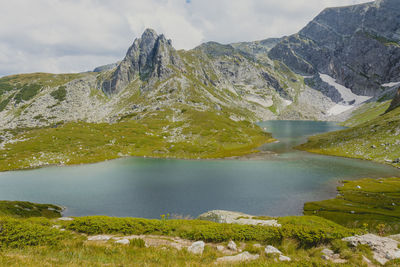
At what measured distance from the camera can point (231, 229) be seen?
731 inches

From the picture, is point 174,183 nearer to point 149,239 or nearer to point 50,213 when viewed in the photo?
point 50,213

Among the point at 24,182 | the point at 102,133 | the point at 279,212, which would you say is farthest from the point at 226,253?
the point at 102,133

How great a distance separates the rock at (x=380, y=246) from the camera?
13539 mm

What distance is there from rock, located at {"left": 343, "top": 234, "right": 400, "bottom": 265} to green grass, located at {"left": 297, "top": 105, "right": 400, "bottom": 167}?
10702 cm

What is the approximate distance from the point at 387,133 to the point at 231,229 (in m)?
140

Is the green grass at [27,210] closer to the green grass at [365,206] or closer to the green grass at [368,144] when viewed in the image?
the green grass at [365,206]

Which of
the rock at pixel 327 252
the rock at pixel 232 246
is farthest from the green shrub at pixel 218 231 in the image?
the rock at pixel 327 252

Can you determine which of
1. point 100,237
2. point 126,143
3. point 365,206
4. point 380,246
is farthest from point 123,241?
point 126,143

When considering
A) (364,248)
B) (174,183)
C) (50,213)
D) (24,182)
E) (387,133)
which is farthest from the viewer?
(387,133)

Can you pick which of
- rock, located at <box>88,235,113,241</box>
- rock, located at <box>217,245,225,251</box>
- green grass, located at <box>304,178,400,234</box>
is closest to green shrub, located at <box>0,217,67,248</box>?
rock, located at <box>88,235,113,241</box>

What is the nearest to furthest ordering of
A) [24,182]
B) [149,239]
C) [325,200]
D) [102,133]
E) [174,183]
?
[149,239]
[325,200]
[174,183]
[24,182]
[102,133]

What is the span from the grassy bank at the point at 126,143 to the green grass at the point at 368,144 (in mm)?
44658

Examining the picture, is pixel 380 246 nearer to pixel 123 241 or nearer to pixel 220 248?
pixel 220 248

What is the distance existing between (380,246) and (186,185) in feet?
206
